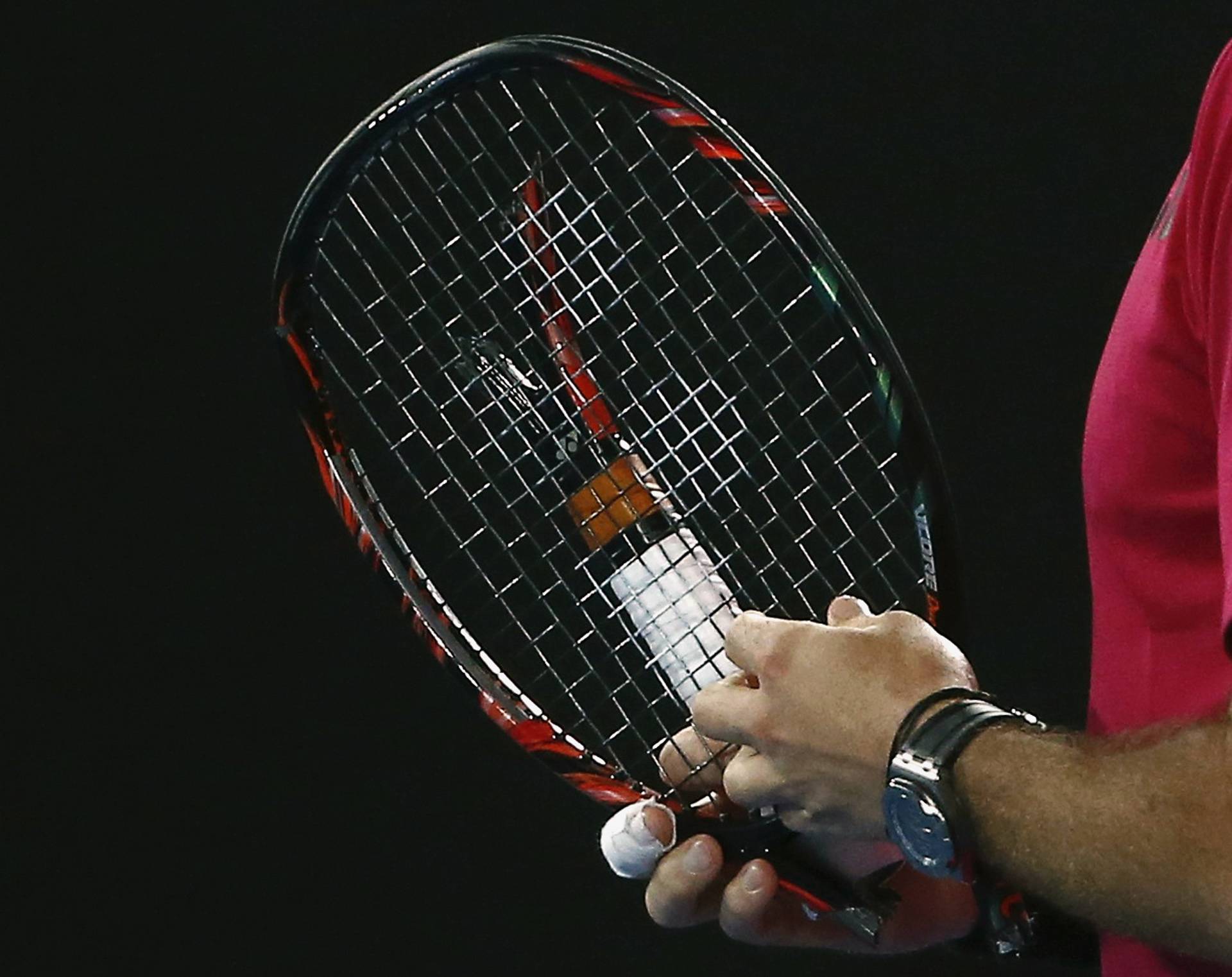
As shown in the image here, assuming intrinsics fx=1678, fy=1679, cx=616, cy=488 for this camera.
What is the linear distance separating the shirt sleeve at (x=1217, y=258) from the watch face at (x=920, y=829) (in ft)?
0.44

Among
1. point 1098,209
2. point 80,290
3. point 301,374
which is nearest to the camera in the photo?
point 301,374

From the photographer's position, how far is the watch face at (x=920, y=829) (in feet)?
2.24

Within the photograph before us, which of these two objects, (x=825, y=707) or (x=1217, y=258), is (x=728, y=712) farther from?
(x=1217, y=258)

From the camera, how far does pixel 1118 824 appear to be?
618 mm

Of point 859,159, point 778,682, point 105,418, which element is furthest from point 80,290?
point 778,682

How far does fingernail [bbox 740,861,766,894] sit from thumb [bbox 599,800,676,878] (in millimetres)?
42

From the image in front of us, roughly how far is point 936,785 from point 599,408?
1.35 ft

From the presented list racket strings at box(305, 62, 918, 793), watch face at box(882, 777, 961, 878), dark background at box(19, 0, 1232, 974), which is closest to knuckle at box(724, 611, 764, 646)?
watch face at box(882, 777, 961, 878)

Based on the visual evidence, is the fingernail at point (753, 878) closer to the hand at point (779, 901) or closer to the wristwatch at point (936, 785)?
the hand at point (779, 901)

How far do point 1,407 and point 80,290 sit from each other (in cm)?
14

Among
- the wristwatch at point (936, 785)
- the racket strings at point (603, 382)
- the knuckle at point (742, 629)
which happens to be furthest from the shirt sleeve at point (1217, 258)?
the racket strings at point (603, 382)

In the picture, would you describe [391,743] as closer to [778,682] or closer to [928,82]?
[928,82]

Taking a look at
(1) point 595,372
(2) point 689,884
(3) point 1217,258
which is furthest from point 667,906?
(1) point 595,372

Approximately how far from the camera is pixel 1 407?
5.26 feet
